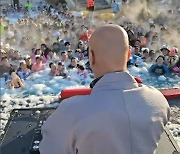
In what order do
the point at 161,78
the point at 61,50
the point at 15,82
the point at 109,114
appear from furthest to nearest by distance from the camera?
the point at 61,50
the point at 161,78
the point at 15,82
the point at 109,114

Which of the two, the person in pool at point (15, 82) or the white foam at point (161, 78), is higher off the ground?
the person in pool at point (15, 82)

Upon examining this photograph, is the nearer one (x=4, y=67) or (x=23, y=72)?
(x=23, y=72)

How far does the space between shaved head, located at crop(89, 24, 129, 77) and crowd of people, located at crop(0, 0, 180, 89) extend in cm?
607

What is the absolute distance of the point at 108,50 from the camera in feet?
5.94

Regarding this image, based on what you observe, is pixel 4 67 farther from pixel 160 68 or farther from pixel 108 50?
pixel 108 50

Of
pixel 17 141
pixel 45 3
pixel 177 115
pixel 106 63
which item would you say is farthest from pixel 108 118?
pixel 45 3

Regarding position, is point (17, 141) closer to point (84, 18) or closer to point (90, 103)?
point (90, 103)

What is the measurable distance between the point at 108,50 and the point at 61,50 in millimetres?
9647

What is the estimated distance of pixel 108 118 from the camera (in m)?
1.73

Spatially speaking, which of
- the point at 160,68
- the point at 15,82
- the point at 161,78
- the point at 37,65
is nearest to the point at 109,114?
the point at 15,82

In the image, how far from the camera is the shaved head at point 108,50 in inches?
71.4

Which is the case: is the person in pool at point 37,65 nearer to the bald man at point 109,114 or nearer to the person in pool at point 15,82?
the person in pool at point 15,82

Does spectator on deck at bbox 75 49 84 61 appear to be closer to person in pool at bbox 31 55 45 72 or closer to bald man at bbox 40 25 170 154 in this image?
person in pool at bbox 31 55 45 72

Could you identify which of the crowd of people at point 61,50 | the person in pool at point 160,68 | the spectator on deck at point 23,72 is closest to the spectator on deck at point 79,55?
the crowd of people at point 61,50
